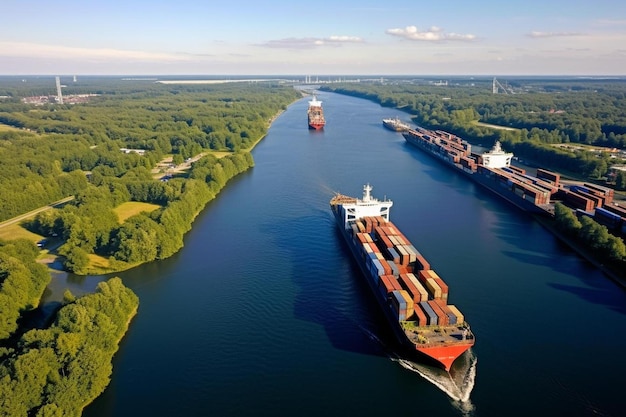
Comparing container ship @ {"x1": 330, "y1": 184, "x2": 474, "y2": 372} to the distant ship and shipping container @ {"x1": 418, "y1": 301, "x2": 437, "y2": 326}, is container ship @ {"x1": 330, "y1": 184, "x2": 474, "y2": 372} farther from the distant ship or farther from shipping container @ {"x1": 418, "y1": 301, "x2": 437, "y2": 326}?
the distant ship

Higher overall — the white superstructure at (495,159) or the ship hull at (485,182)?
the white superstructure at (495,159)

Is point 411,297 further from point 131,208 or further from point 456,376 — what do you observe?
point 131,208

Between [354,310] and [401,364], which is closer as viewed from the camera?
[401,364]

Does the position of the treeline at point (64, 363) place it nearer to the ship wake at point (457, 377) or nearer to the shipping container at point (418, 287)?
the ship wake at point (457, 377)

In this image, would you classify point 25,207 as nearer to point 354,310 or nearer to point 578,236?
point 354,310

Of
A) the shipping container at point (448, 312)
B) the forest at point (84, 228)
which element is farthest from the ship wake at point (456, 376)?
the forest at point (84, 228)

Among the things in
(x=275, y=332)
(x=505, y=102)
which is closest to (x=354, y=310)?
(x=275, y=332)

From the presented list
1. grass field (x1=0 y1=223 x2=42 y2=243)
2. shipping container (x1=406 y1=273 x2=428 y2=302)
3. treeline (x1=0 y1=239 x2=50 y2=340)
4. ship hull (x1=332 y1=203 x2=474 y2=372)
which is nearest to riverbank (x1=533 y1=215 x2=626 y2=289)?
shipping container (x1=406 y1=273 x2=428 y2=302)
